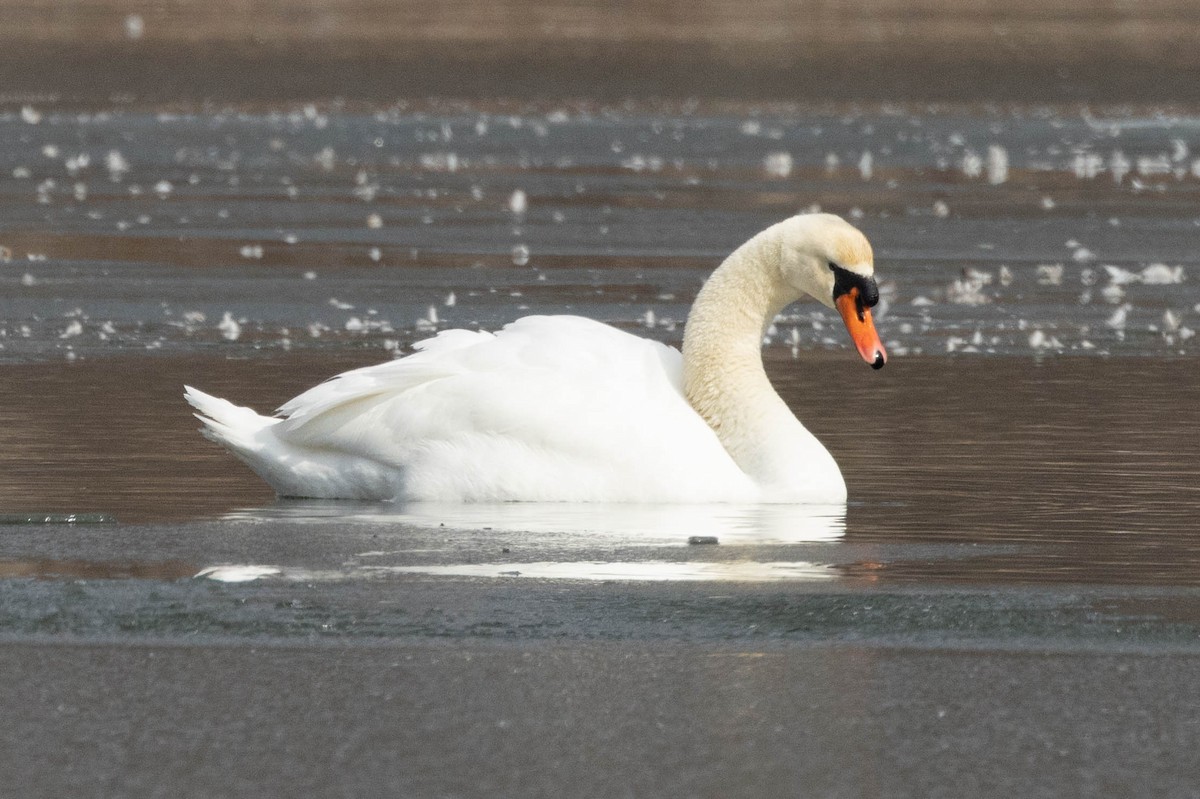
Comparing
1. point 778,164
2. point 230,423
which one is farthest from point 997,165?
point 230,423

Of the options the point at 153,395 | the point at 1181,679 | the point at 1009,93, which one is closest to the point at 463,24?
the point at 1009,93

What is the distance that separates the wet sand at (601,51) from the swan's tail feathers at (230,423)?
871 inches

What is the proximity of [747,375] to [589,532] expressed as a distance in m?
1.36

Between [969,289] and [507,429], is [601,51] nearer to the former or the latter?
[969,289]

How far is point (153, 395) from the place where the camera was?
34.5ft

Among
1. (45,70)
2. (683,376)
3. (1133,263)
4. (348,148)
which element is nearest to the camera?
(683,376)

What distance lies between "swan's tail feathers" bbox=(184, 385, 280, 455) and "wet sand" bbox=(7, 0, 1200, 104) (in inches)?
871

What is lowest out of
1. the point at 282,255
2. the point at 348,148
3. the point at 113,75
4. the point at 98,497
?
the point at 98,497

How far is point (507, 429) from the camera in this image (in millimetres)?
8141

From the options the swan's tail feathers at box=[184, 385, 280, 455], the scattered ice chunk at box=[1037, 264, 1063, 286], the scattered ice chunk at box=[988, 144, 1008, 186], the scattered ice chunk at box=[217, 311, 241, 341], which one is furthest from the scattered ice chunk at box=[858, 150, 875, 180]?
the swan's tail feathers at box=[184, 385, 280, 455]

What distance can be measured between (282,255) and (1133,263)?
595 centimetres

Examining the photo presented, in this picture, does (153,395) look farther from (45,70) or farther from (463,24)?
(463,24)

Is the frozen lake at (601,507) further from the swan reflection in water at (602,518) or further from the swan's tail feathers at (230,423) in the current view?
the swan's tail feathers at (230,423)

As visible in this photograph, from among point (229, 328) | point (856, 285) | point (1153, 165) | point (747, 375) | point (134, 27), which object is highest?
point (134, 27)
